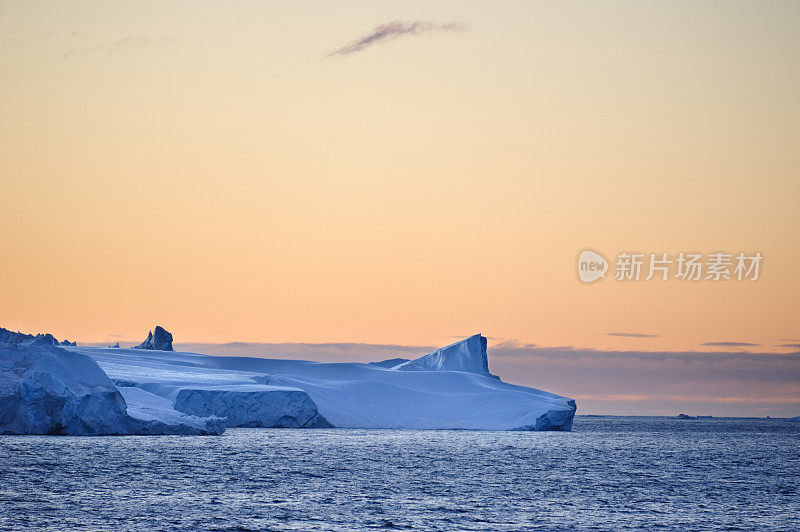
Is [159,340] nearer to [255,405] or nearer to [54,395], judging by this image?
[255,405]

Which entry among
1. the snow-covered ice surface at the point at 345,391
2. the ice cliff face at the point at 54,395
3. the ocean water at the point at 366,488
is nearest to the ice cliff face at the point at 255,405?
the snow-covered ice surface at the point at 345,391

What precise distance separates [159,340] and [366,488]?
66.6 m

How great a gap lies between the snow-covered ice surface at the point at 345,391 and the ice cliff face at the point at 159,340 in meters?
3.35

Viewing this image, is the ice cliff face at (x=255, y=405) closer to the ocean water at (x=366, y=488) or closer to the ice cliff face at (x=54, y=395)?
the ocean water at (x=366, y=488)

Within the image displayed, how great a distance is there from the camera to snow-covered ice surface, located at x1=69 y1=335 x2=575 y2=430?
227 ft

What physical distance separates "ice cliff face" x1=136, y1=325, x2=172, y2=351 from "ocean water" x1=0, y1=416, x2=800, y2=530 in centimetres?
3904

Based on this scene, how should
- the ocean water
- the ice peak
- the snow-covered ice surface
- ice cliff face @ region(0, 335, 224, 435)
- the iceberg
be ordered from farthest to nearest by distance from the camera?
the ice peak → the snow-covered ice surface → the iceberg → ice cliff face @ region(0, 335, 224, 435) → the ocean water

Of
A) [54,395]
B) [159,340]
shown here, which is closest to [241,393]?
[54,395]

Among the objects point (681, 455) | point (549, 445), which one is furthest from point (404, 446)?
point (681, 455)

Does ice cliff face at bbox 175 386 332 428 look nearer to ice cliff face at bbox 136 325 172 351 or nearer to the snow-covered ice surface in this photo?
the snow-covered ice surface

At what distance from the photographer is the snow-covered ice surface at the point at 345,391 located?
6906cm

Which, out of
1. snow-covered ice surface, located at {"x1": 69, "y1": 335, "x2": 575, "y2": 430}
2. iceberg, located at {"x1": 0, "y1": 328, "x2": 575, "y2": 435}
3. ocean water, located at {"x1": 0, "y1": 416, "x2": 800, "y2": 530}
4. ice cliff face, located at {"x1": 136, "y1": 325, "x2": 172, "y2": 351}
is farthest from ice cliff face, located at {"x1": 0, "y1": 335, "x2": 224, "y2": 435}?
ice cliff face, located at {"x1": 136, "y1": 325, "x2": 172, "y2": 351}

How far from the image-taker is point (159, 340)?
317 feet

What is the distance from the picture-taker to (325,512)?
1082 inches
